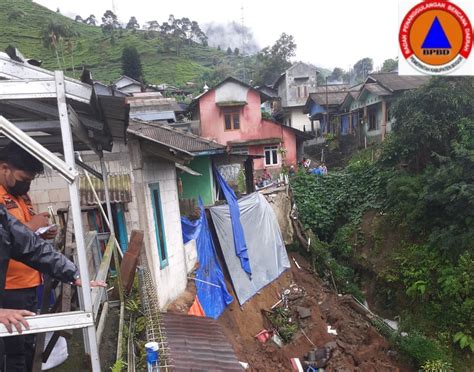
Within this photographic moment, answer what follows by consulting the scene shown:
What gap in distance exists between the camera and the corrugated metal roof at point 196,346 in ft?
12.0

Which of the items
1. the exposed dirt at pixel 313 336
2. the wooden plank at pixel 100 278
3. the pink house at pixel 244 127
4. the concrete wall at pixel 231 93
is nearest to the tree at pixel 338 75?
the pink house at pixel 244 127

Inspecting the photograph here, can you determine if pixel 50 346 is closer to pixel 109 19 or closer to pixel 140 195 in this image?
pixel 140 195

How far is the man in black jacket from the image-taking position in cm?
193

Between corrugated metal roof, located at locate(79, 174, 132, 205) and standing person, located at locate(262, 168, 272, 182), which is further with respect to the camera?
standing person, located at locate(262, 168, 272, 182)

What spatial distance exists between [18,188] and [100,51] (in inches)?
2521

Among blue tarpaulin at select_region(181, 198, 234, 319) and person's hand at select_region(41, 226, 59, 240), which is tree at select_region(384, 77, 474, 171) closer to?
blue tarpaulin at select_region(181, 198, 234, 319)

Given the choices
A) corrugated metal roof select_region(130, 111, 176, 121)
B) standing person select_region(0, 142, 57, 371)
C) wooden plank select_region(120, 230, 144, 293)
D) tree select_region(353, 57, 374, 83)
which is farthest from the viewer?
tree select_region(353, 57, 374, 83)

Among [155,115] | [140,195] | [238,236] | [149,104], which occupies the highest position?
[149,104]

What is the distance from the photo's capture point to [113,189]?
6.43 m

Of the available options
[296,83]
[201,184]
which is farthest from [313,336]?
[296,83]

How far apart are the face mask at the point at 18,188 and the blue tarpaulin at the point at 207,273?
5940 millimetres

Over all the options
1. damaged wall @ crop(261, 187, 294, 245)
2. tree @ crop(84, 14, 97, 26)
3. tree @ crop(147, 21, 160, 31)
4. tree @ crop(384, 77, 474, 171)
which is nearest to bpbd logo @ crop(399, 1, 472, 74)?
tree @ crop(384, 77, 474, 171)

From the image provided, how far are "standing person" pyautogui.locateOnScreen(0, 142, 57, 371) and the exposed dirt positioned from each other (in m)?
4.97

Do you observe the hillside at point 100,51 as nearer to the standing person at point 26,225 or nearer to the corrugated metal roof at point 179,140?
the corrugated metal roof at point 179,140
